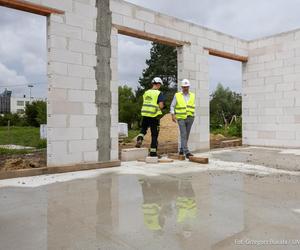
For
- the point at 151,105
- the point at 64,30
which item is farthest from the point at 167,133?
the point at 64,30

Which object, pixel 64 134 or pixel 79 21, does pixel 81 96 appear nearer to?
pixel 64 134

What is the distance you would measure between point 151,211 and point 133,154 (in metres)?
3.48

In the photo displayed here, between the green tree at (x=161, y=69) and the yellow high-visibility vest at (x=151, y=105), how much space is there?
26699 mm

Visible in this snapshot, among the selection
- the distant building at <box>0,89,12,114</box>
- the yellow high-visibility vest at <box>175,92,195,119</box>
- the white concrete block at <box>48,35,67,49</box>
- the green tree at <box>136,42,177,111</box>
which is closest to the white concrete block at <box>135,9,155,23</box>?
the yellow high-visibility vest at <box>175,92,195,119</box>

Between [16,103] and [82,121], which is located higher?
[16,103]

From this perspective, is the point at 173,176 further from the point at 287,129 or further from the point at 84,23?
the point at 287,129

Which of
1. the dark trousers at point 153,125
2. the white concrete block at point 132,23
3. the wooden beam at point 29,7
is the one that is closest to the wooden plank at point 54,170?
the dark trousers at point 153,125

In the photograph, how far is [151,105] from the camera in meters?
6.00

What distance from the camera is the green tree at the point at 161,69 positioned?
3347 centimetres

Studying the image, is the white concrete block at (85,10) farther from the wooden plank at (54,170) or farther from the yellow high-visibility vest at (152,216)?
the yellow high-visibility vest at (152,216)

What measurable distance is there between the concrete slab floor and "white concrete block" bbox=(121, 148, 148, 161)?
151 centimetres

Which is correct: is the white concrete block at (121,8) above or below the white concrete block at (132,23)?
above

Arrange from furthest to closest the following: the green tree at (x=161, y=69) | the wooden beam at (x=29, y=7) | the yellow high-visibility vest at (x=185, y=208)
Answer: the green tree at (x=161, y=69) → the wooden beam at (x=29, y=7) → the yellow high-visibility vest at (x=185, y=208)

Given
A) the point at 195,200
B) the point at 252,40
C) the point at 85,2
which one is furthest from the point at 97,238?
the point at 252,40
